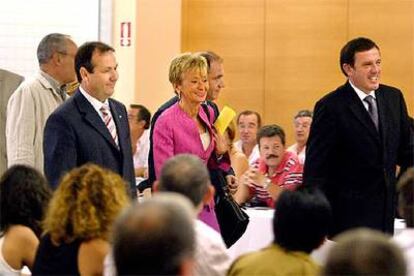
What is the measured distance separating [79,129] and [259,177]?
2.31 metres

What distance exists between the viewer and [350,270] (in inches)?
95.1

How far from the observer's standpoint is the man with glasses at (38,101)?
607 centimetres

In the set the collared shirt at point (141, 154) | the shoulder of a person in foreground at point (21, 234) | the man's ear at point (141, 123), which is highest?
the man's ear at point (141, 123)

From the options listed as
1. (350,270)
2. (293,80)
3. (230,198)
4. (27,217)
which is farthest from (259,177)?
(350,270)

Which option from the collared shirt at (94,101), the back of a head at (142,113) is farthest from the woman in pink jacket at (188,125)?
the back of a head at (142,113)

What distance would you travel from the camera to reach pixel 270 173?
25.7ft

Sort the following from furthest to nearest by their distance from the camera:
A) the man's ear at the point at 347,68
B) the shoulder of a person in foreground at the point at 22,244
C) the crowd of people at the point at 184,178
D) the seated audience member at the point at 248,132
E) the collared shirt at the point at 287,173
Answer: the seated audience member at the point at 248,132 < the collared shirt at the point at 287,173 < the man's ear at the point at 347,68 < the shoulder of a person in foreground at the point at 22,244 < the crowd of people at the point at 184,178

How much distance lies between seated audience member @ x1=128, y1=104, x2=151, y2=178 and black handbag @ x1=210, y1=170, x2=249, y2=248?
165 inches

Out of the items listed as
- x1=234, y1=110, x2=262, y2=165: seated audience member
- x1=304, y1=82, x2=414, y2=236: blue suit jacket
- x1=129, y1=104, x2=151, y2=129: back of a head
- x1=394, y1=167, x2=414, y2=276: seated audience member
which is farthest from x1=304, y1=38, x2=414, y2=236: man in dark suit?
x1=129, y1=104, x2=151, y2=129: back of a head

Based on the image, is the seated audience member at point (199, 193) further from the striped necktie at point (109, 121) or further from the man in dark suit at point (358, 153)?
the man in dark suit at point (358, 153)

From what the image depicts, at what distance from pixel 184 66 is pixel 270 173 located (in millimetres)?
2155

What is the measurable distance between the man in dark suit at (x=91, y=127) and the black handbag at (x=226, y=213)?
54 cm

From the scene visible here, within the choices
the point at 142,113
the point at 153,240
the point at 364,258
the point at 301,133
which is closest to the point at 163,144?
the point at 153,240

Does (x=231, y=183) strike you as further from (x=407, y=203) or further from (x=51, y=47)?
(x=407, y=203)
